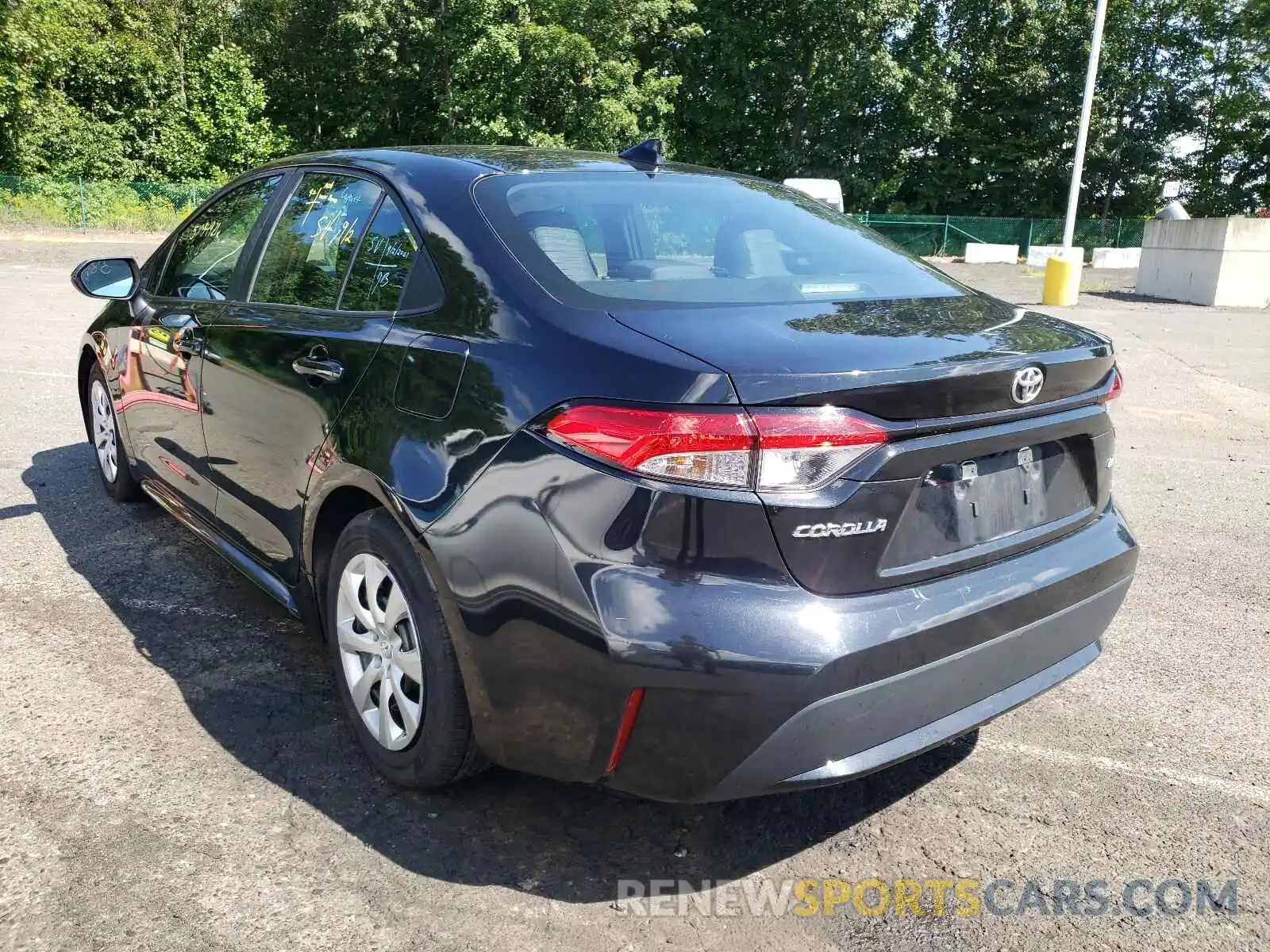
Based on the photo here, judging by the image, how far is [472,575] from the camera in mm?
2287

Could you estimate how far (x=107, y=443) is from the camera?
5.03 metres

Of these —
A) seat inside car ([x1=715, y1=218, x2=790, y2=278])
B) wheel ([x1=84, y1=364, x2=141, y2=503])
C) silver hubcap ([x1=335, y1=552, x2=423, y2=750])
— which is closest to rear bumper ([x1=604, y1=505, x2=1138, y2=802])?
silver hubcap ([x1=335, y1=552, x2=423, y2=750])

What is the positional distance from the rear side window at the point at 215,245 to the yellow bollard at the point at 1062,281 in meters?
15.8

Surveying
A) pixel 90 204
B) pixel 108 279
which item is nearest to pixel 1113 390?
pixel 108 279

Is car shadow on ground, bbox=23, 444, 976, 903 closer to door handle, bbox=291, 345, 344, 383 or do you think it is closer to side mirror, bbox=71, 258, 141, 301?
door handle, bbox=291, 345, 344, 383

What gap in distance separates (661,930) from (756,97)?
144ft

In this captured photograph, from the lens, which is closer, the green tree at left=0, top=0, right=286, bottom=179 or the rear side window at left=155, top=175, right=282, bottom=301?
the rear side window at left=155, top=175, right=282, bottom=301

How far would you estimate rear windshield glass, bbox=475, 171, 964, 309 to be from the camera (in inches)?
99.7

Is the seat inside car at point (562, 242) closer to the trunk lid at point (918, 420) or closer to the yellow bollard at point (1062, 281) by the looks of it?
the trunk lid at point (918, 420)

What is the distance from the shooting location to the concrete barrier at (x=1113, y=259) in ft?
109

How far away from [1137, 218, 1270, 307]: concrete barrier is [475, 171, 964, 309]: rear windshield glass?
1853 centimetres

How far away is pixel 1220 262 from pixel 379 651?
795 inches

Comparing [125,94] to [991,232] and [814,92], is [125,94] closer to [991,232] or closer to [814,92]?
[814,92]

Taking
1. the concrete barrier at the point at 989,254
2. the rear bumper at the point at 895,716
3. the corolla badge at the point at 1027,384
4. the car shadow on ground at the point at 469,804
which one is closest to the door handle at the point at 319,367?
the car shadow on ground at the point at 469,804
